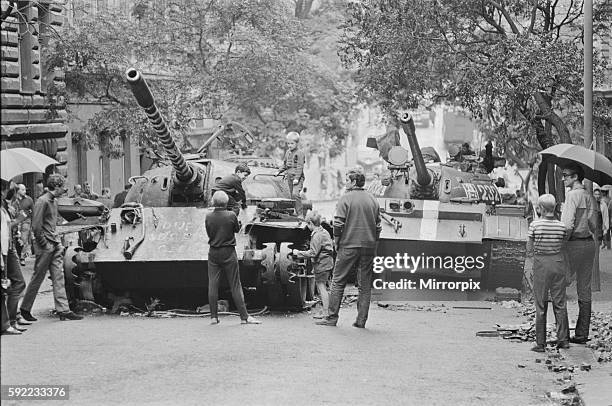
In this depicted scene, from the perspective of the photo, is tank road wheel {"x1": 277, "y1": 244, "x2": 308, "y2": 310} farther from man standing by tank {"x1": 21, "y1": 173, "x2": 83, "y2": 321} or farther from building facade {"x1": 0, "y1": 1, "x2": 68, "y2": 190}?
building facade {"x1": 0, "y1": 1, "x2": 68, "y2": 190}

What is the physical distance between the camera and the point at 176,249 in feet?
50.6

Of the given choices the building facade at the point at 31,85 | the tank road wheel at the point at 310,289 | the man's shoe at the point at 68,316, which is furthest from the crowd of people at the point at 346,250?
the building facade at the point at 31,85

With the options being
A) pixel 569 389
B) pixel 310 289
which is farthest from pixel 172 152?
pixel 569 389

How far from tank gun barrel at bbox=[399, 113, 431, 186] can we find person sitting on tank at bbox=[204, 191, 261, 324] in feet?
14.1

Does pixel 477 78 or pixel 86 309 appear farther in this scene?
pixel 477 78

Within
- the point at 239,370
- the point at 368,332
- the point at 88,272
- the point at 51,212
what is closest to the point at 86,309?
the point at 88,272

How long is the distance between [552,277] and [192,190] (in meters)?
5.79

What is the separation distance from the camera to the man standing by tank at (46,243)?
14.4 m

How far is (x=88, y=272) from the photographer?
1532 cm

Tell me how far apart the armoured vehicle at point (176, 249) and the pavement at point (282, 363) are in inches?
21.8

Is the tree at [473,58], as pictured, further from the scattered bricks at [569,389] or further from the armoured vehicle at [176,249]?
the scattered bricks at [569,389]

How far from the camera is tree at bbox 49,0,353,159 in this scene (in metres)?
27.0

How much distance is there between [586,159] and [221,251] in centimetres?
399

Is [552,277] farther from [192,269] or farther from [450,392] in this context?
[192,269]
